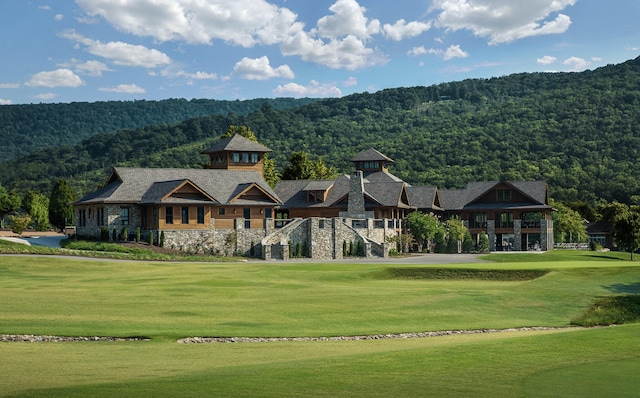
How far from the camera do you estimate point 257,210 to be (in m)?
72.0

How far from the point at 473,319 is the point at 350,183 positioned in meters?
50.8

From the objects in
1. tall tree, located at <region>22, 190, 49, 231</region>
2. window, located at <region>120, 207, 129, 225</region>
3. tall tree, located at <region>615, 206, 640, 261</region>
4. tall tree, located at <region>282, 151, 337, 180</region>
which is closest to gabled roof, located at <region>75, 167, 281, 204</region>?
window, located at <region>120, 207, 129, 225</region>

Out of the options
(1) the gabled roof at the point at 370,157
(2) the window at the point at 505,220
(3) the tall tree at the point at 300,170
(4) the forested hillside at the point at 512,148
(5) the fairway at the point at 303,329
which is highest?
(4) the forested hillside at the point at 512,148

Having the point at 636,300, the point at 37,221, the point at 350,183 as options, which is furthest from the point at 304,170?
the point at 636,300

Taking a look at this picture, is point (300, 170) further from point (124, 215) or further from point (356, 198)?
point (124, 215)

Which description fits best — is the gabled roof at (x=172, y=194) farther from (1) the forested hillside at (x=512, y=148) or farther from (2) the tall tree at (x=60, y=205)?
(1) the forested hillside at (x=512, y=148)

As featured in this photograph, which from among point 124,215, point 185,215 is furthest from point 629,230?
point 124,215

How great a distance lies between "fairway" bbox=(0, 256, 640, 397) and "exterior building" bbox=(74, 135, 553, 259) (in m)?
17.6

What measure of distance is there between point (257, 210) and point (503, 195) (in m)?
34.0

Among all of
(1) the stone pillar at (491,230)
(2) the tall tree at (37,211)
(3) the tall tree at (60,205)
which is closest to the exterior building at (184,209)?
(1) the stone pillar at (491,230)

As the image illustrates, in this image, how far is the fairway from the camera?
14.3 meters

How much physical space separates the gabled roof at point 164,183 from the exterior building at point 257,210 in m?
0.09

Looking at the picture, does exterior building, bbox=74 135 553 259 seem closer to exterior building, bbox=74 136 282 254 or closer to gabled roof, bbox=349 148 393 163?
exterior building, bbox=74 136 282 254

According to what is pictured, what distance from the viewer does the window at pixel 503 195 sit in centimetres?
9175
